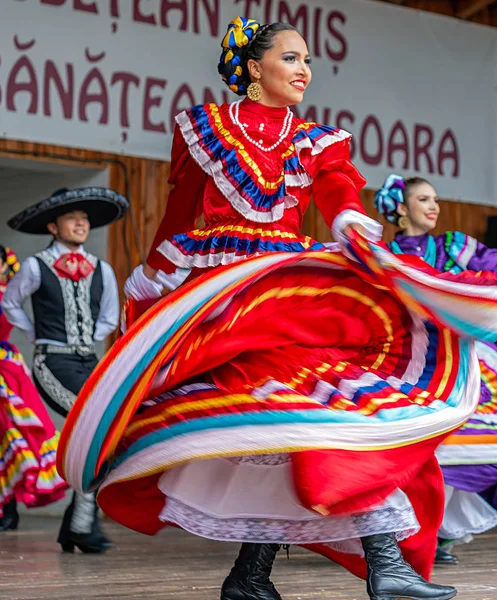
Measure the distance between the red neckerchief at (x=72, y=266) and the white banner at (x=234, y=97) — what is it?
109 cm

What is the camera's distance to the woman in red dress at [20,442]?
5254 millimetres

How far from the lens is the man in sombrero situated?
4.85m

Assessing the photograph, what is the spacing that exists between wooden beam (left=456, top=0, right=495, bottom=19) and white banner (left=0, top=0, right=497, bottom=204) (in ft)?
0.32

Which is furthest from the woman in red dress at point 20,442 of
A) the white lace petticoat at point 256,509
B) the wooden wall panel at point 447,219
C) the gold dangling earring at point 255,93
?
the gold dangling earring at point 255,93

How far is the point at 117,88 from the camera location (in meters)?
6.13

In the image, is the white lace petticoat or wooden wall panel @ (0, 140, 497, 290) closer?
the white lace petticoat

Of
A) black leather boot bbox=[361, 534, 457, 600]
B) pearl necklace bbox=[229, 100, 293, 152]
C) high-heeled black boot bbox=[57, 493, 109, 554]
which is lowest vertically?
high-heeled black boot bbox=[57, 493, 109, 554]

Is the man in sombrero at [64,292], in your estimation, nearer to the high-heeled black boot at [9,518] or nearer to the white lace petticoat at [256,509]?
the high-heeled black boot at [9,518]

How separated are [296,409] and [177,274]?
2.50 feet

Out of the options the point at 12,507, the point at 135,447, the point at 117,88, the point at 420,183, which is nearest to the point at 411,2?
the point at 117,88

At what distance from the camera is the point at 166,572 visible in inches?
148

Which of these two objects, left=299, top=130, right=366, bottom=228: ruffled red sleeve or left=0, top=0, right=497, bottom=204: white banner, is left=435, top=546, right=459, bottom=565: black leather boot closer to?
left=299, top=130, right=366, bottom=228: ruffled red sleeve

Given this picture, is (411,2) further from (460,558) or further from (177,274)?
(177,274)

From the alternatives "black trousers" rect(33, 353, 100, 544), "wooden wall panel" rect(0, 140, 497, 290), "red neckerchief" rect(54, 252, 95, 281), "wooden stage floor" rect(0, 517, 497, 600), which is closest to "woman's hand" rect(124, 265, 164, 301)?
"wooden stage floor" rect(0, 517, 497, 600)
